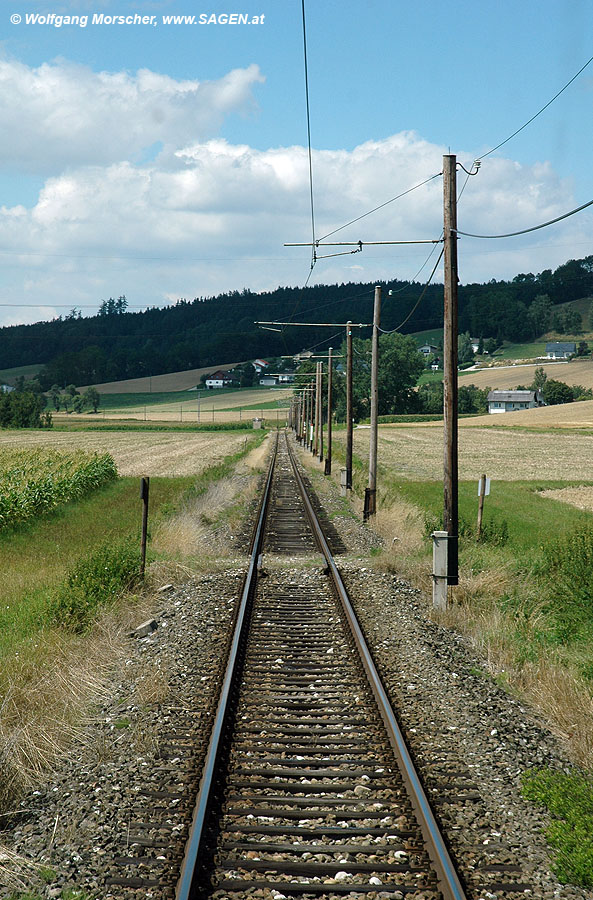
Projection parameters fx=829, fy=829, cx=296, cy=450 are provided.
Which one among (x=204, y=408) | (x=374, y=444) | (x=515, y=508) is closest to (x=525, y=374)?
(x=204, y=408)

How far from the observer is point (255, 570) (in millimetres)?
14523

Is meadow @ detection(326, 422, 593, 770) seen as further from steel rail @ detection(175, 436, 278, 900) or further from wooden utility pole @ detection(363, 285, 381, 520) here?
steel rail @ detection(175, 436, 278, 900)

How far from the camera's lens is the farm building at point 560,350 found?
175 metres

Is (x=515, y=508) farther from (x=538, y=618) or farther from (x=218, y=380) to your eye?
(x=218, y=380)

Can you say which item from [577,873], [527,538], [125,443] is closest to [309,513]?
[527,538]

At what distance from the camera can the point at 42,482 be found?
83.4ft

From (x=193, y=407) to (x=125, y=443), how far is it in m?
72.0

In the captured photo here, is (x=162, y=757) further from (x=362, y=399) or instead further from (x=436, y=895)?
(x=362, y=399)

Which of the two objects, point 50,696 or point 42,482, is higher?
point 42,482

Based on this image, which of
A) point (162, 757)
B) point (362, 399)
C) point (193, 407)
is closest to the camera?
point (162, 757)

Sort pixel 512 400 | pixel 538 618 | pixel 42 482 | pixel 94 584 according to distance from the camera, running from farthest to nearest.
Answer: pixel 512 400
pixel 42 482
pixel 94 584
pixel 538 618

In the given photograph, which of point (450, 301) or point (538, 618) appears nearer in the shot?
point (538, 618)

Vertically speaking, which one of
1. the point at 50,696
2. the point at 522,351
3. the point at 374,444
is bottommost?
the point at 50,696

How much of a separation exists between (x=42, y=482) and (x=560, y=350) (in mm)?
166236
